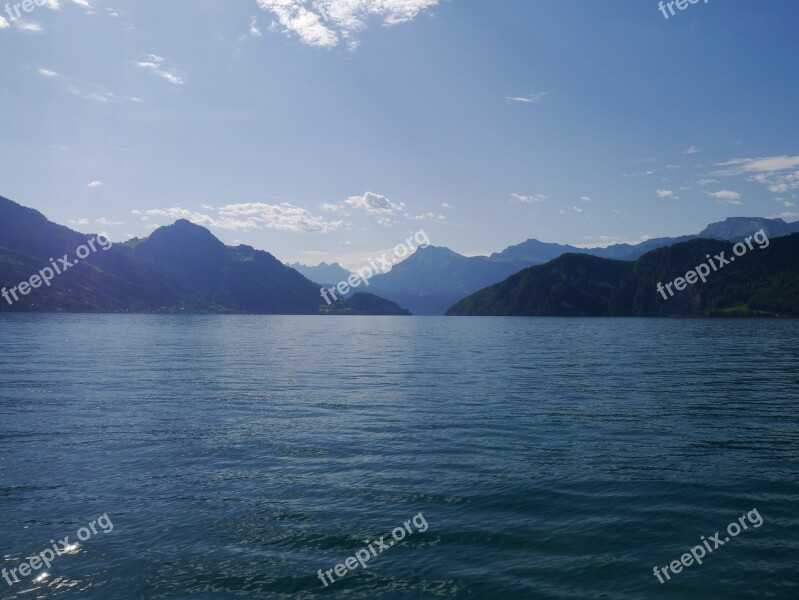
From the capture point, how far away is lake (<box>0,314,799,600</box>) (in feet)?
55.6

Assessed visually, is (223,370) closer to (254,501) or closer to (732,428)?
(254,501)

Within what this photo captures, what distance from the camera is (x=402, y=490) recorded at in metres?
24.3

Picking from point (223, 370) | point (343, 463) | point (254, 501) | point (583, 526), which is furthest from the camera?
point (223, 370)

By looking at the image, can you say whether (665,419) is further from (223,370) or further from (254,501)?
(223,370)

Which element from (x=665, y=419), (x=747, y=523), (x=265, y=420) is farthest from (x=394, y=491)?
(x=665, y=419)

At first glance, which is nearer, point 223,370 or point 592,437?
point 592,437

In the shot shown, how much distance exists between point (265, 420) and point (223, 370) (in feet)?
119

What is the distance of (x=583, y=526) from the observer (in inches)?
806

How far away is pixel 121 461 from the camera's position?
1139 inches

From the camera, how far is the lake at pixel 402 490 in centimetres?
1695

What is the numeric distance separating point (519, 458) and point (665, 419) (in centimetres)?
1750

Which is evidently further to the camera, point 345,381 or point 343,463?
point 345,381

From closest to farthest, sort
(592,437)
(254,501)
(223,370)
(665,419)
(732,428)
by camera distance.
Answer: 1. (254,501)
2. (592,437)
3. (732,428)
4. (665,419)
5. (223,370)

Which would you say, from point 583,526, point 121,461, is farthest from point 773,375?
point 121,461
